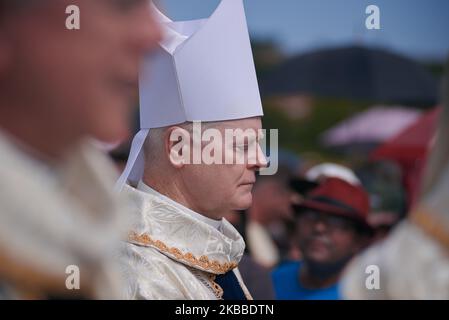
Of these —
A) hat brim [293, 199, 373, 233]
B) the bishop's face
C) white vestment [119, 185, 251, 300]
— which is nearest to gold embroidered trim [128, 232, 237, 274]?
white vestment [119, 185, 251, 300]

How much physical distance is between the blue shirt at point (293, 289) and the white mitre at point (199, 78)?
88cm

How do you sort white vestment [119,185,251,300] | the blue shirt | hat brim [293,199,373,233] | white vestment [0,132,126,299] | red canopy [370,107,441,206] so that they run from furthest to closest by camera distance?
1. red canopy [370,107,441,206]
2. hat brim [293,199,373,233]
3. the blue shirt
4. white vestment [119,185,251,300]
5. white vestment [0,132,126,299]

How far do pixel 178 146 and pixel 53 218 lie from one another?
114cm

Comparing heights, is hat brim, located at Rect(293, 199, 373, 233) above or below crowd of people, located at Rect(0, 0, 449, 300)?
below

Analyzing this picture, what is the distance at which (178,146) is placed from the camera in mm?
2186

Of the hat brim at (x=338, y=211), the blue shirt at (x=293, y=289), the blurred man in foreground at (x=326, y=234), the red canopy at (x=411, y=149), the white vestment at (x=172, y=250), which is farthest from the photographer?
the red canopy at (x=411, y=149)

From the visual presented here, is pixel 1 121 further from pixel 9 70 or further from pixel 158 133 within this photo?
pixel 158 133

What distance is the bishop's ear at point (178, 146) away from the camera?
218cm

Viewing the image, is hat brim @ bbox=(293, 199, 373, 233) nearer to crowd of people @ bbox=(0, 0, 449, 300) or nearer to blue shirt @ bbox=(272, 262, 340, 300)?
crowd of people @ bbox=(0, 0, 449, 300)

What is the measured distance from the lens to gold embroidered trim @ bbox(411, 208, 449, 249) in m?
1.43

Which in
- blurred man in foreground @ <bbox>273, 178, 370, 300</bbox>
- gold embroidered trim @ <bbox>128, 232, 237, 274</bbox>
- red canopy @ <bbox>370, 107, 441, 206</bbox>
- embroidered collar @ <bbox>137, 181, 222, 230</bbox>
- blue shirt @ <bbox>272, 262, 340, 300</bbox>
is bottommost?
blue shirt @ <bbox>272, 262, 340, 300</bbox>

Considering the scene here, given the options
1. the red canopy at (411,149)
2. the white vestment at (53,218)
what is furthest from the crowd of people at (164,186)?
the red canopy at (411,149)

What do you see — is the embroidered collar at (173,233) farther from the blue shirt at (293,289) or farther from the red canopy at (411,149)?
the red canopy at (411,149)

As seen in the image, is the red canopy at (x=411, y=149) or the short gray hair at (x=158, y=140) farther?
the red canopy at (x=411, y=149)
